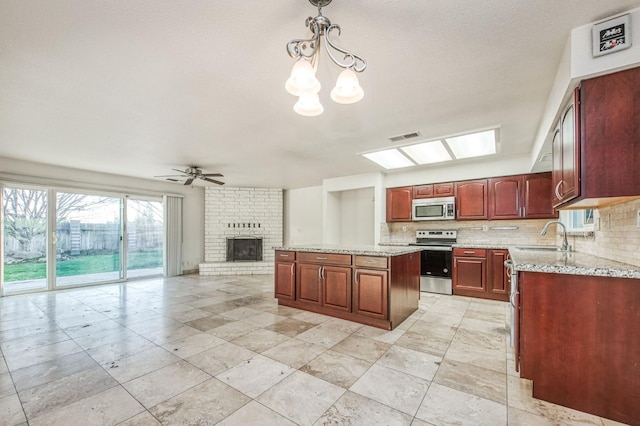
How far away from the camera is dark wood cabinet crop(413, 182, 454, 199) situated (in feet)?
16.8

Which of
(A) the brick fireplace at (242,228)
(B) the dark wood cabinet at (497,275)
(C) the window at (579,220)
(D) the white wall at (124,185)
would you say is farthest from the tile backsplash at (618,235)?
(D) the white wall at (124,185)

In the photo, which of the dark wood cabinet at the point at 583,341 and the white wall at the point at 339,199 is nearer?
the dark wood cabinet at the point at 583,341

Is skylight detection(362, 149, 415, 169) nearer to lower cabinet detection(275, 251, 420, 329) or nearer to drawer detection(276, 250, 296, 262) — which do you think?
lower cabinet detection(275, 251, 420, 329)

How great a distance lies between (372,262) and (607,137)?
2.11 m

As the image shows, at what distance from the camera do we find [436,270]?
4.85 meters

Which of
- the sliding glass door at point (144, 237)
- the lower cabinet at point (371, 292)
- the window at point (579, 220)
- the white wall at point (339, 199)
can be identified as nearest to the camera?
the window at point (579, 220)

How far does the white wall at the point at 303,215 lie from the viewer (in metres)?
7.59

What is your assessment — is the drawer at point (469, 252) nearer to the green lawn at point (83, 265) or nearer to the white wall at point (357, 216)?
the white wall at point (357, 216)

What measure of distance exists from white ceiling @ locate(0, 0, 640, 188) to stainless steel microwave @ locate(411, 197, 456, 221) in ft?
4.73

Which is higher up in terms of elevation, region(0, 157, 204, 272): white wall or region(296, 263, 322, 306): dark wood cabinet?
region(0, 157, 204, 272): white wall

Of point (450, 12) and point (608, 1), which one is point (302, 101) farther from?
→ point (608, 1)

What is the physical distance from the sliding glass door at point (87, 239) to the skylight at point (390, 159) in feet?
18.3

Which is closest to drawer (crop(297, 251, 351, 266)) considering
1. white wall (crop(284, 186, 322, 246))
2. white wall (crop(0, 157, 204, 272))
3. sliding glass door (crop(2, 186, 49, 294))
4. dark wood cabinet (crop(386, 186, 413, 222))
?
dark wood cabinet (crop(386, 186, 413, 222))

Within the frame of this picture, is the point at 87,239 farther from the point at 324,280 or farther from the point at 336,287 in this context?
the point at 336,287
